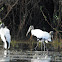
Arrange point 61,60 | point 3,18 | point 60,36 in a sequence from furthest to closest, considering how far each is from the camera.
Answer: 1. point 3,18
2. point 60,36
3. point 61,60

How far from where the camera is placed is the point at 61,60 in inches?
379

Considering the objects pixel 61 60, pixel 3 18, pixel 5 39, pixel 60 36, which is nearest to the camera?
pixel 61 60

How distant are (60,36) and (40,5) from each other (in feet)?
9.29

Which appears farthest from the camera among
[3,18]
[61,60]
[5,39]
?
[3,18]

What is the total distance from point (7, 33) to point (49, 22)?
313 inches

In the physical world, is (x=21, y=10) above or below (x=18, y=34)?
above

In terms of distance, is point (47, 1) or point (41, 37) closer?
point (41, 37)

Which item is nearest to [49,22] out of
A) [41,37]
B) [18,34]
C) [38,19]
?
[38,19]

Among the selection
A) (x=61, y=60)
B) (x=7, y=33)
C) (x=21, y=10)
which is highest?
(x=21, y=10)

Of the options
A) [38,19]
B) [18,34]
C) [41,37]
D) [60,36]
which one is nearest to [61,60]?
[41,37]

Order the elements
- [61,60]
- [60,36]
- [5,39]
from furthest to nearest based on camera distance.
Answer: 1. [60,36]
2. [5,39]
3. [61,60]

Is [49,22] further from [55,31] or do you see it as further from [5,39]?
[5,39]

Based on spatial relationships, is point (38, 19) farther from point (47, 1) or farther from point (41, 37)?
point (41, 37)

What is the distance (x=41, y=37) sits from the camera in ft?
44.1
